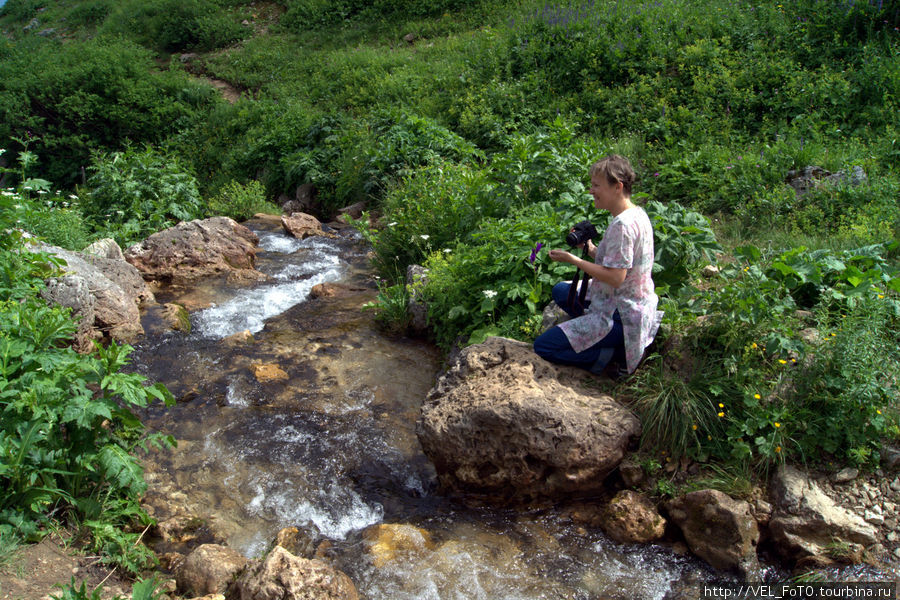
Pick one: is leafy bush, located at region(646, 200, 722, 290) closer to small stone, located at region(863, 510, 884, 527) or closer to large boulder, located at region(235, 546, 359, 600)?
small stone, located at region(863, 510, 884, 527)

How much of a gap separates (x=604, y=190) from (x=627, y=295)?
2.41ft

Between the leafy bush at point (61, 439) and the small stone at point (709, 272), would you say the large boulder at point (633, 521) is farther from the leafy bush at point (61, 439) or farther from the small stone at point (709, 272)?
the leafy bush at point (61, 439)

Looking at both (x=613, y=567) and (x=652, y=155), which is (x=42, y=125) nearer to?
(x=652, y=155)

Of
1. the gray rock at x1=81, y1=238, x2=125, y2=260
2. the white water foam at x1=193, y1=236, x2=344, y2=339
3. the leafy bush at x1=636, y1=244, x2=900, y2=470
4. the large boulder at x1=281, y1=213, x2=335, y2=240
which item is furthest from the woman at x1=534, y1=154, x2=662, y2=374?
the large boulder at x1=281, y1=213, x2=335, y2=240

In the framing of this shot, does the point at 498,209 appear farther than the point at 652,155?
No

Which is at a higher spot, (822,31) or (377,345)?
(822,31)

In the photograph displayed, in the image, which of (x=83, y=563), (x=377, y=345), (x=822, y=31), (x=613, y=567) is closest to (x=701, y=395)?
(x=613, y=567)

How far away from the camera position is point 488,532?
13.7ft

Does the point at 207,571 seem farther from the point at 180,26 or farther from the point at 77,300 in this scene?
the point at 180,26

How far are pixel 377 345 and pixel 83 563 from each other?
3.59 metres

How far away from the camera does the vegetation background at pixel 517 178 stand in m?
4.04

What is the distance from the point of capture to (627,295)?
14.1 ft

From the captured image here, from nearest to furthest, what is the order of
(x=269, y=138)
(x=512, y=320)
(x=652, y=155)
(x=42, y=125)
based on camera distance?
(x=512, y=320) < (x=652, y=155) < (x=269, y=138) < (x=42, y=125)

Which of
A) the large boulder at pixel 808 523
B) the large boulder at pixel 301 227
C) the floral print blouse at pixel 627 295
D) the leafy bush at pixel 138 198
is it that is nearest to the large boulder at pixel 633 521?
the large boulder at pixel 808 523
